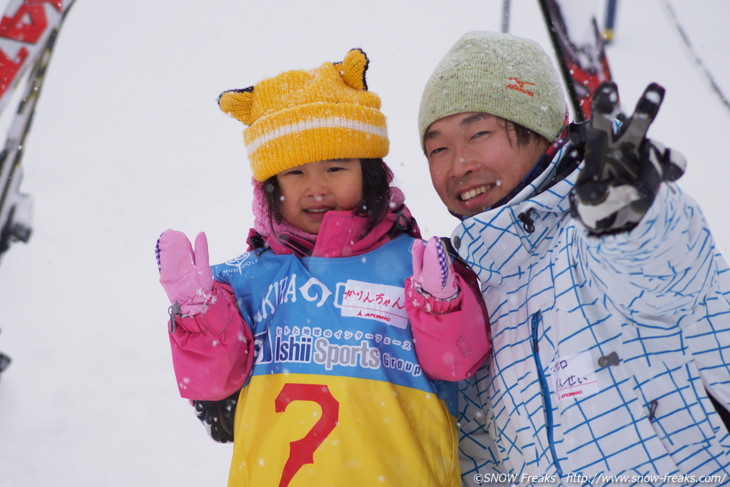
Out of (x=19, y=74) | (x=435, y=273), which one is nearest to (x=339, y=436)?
(x=435, y=273)

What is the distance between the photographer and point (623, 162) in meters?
1.03

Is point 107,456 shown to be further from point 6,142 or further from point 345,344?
point 6,142

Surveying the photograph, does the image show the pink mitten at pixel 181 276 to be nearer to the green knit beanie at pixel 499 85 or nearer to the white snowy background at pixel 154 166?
the green knit beanie at pixel 499 85

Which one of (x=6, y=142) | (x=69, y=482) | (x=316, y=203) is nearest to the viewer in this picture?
(x=316, y=203)

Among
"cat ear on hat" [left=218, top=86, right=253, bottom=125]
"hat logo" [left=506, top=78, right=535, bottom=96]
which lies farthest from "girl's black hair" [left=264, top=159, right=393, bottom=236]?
"hat logo" [left=506, top=78, right=535, bottom=96]

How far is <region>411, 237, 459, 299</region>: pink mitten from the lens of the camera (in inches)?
61.5

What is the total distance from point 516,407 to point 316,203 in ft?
2.81

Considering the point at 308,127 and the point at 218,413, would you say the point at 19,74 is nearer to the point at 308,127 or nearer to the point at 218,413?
the point at 308,127

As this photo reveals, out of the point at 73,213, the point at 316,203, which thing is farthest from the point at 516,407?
the point at 73,213

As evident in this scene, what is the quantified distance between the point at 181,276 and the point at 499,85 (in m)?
1.13

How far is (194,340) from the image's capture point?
1.66 m

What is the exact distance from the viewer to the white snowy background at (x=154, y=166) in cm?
337

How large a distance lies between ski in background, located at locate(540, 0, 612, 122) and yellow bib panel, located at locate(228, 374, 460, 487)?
10.5 feet

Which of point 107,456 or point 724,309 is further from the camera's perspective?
point 107,456
